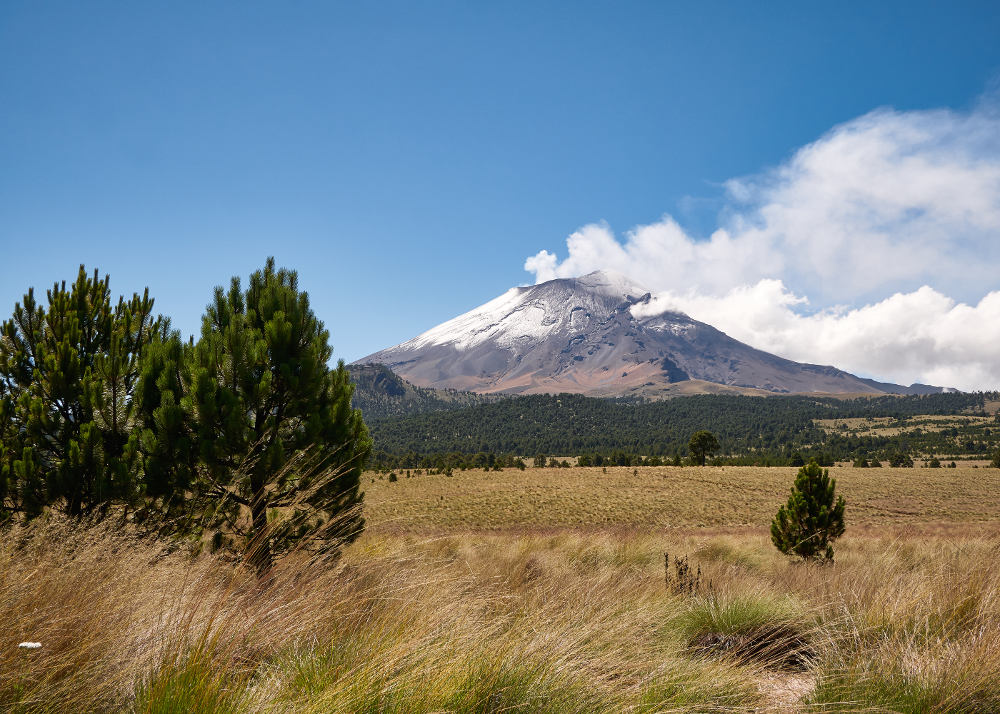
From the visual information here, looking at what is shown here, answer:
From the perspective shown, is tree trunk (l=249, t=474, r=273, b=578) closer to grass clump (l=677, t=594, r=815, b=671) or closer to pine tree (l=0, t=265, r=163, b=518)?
pine tree (l=0, t=265, r=163, b=518)

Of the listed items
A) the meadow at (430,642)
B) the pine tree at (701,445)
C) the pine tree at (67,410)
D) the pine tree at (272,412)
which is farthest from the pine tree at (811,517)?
the pine tree at (701,445)

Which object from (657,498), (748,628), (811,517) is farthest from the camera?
(657,498)

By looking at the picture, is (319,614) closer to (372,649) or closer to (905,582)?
(372,649)

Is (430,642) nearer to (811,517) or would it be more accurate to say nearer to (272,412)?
(272,412)

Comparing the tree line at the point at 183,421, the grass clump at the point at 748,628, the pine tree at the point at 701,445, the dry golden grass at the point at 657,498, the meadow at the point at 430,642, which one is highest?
the tree line at the point at 183,421

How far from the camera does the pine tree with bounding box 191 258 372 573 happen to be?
5871 millimetres

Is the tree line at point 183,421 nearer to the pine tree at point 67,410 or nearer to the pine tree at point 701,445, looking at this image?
the pine tree at point 67,410

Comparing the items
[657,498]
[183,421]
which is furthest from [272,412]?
[657,498]

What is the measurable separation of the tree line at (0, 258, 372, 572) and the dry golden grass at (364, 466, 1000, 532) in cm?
2227

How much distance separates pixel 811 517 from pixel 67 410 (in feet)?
46.5

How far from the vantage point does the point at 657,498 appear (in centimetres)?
4612

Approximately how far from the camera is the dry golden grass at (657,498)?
3584cm

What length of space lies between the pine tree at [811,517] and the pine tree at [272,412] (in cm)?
1001

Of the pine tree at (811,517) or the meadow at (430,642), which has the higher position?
the meadow at (430,642)
